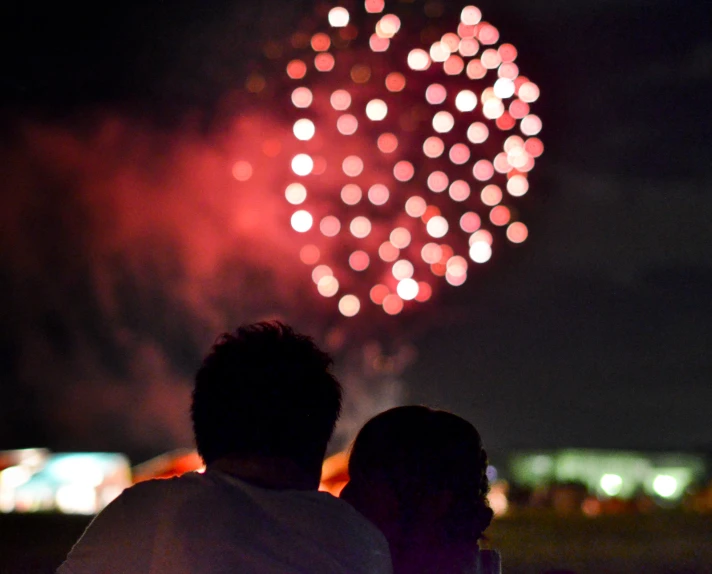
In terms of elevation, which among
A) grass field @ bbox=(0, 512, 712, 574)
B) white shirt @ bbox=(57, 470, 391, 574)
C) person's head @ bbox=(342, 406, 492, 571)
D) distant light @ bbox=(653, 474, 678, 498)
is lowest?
white shirt @ bbox=(57, 470, 391, 574)

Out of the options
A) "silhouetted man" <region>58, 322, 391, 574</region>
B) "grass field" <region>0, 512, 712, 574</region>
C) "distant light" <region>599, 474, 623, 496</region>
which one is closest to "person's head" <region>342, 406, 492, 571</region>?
"silhouetted man" <region>58, 322, 391, 574</region>

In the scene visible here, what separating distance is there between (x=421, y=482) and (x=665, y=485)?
30110 mm

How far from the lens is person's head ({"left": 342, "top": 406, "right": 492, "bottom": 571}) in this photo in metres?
1.90

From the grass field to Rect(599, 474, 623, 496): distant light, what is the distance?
18.3 m

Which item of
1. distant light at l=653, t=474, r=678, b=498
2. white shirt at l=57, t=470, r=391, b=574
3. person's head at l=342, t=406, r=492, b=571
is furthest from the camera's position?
distant light at l=653, t=474, r=678, b=498

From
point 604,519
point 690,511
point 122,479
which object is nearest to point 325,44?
point 604,519

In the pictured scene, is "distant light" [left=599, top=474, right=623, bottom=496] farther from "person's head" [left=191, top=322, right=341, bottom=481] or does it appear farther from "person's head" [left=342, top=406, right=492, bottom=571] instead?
"person's head" [left=191, top=322, right=341, bottom=481]

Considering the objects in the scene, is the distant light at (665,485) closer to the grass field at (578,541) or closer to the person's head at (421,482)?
the grass field at (578,541)

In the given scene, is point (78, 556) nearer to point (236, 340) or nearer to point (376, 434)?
point (236, 340)

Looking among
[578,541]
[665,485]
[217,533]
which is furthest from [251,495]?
[665,485]

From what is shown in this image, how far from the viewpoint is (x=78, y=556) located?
1550mm

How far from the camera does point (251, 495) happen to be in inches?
61.1

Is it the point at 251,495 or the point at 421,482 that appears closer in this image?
the point at 251,495

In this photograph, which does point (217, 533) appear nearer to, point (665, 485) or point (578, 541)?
point (578, 541)
